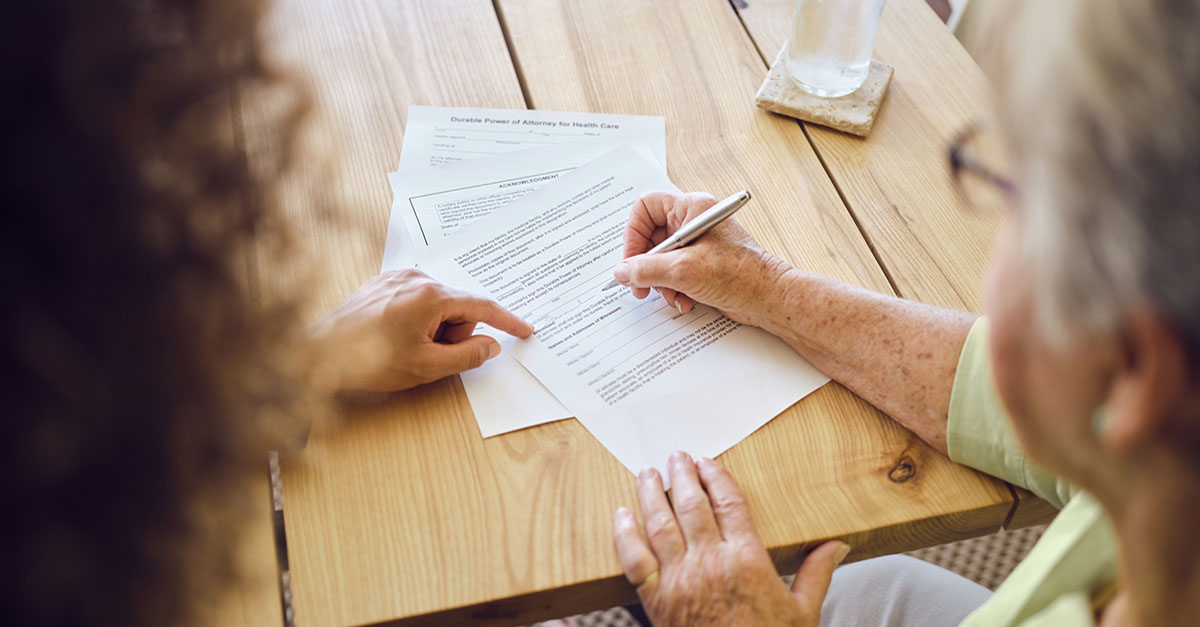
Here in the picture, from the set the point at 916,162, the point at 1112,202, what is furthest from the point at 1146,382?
the point at 916,162

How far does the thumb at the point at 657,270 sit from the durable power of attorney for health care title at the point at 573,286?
4cm

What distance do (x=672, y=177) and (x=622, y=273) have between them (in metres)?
0.19

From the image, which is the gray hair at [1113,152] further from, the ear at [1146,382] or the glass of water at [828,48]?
the glass of water at [828,48]

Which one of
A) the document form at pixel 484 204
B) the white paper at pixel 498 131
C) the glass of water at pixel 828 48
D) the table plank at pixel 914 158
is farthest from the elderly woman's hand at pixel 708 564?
the glass of water at pixel 828 48

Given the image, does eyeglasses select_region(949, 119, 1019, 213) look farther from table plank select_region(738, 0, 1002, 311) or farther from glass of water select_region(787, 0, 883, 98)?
glass of water select_region(787, 0, 883, 98)

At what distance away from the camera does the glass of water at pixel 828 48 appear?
41.7 inches

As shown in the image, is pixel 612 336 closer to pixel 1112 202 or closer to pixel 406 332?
pixel 406 332

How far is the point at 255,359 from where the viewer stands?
448 mm

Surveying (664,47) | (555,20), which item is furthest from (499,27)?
(664,47)

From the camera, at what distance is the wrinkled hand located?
2.59 feet

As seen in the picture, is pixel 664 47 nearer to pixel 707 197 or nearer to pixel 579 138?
pixel 579 138

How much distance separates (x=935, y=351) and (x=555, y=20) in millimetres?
736

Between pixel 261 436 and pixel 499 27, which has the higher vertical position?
pixel 499 27

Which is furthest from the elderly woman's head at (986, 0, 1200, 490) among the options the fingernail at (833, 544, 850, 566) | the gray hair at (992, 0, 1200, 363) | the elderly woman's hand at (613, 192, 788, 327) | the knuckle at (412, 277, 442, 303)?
the knuckle at (412, 277, 442, 303)
